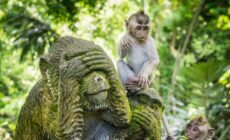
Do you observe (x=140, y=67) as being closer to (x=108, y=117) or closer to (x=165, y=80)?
(x=108, y=117)

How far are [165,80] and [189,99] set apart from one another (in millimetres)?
6559

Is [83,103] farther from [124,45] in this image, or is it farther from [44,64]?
[124,45]

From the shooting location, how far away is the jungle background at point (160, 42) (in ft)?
31.1

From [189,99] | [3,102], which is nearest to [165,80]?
[189,99]

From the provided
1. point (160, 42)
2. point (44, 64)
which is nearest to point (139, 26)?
Result: point (44, 64)

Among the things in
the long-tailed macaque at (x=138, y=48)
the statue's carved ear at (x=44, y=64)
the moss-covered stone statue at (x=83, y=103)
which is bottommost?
the moss-covered stone statue at (x=83, y=103)

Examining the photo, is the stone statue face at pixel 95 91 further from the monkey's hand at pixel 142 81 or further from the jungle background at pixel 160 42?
the jungle background at pixel 160 42

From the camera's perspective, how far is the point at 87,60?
11.5ft

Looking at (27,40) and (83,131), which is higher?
(27,40)

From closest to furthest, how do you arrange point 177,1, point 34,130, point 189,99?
point 34,130, point 189,99, point 177,1

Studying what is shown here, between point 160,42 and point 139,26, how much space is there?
12.8 metres

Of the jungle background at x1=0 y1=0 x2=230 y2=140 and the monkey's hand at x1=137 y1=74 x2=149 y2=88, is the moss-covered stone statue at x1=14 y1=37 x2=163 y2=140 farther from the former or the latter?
the jungle background at x1=0 y1=0 x2=230 y2=140

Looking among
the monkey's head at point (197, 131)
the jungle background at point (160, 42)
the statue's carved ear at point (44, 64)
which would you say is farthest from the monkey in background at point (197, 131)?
the jungle background at point (160, 42)

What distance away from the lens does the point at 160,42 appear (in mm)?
17547
